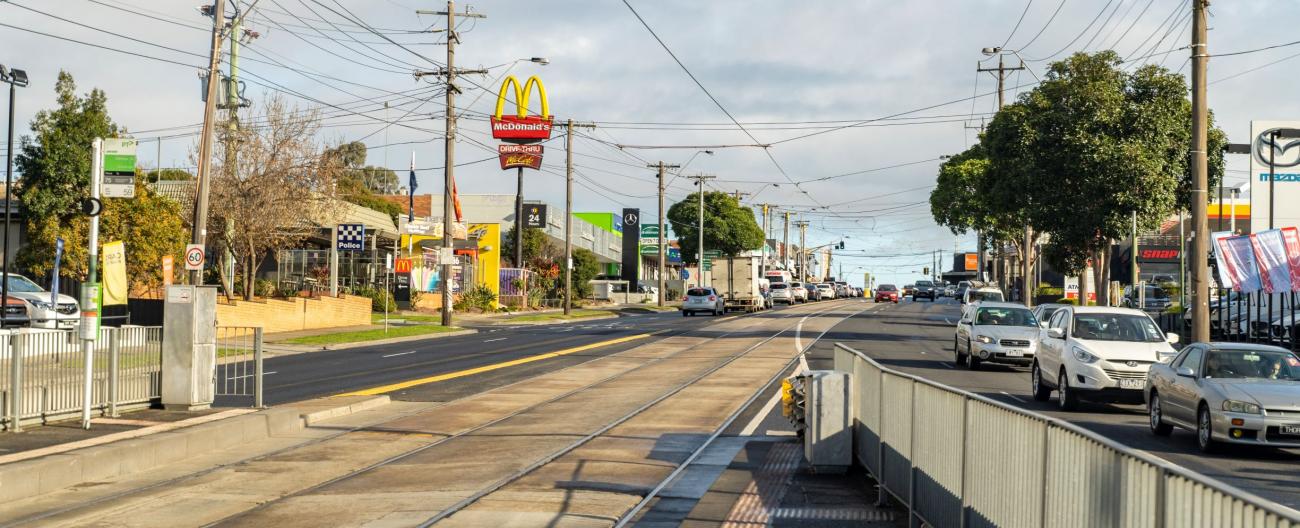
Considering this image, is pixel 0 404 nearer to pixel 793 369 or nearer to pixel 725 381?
pixel 725 381

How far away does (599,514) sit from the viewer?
1007 cm

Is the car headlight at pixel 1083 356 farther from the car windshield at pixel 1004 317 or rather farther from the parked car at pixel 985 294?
the parked car at pixel 985 294

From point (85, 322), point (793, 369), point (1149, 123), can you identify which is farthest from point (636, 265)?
point (85, 322)

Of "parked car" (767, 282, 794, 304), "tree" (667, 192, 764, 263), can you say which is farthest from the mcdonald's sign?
"tree" (667, 192, 764, 263)

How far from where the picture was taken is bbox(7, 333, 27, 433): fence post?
12707 millimetres

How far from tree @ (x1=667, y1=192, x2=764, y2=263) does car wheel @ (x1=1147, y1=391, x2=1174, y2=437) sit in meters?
94.7

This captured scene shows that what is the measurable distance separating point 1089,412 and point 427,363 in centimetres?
1575

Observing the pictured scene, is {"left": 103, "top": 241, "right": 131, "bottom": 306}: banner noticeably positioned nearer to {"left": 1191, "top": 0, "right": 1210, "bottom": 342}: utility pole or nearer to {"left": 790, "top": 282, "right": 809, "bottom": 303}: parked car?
{"left": 1191, "top": 0, "right": 1210, "bottom": 342}: utility pole

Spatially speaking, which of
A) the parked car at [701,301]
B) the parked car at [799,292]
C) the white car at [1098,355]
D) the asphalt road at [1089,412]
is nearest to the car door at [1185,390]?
the asphalt road at [1089,412]

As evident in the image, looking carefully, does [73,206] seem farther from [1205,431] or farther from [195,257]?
[1205,431]

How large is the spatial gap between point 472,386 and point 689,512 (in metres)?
12.6

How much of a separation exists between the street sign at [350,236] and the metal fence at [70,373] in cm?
3110

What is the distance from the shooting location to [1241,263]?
28266 mm

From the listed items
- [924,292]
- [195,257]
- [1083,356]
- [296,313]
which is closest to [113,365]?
[195,257]
